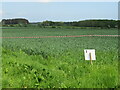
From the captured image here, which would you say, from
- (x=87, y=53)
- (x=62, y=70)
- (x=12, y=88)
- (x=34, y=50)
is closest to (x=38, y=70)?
(x=62, y=70)

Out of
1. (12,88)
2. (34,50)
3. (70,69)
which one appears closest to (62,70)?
(70,69)

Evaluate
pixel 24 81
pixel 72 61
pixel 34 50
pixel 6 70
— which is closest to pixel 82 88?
pixel 24 81

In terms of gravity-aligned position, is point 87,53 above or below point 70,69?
above

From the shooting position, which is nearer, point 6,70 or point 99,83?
point 99,83

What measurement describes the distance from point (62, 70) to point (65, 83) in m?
1.35

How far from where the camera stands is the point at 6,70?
8.19 m

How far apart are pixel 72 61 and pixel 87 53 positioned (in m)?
1.63

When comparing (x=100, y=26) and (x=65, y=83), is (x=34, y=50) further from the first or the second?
(x=100, y=26)

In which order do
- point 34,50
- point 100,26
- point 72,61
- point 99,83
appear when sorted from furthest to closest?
point 100,26 < point 34,50 < point 72,61 < point 99,83

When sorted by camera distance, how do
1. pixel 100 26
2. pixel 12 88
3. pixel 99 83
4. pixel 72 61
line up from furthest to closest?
pixel 100 26, pixel 72 61, pixel 99 83, pixel 12 88

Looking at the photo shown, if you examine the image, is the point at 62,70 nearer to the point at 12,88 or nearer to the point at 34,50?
the point at 12,88

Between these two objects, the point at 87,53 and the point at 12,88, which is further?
the point at 87,53

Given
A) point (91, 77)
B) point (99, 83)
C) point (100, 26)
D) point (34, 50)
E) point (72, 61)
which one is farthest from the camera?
point (100, 26)

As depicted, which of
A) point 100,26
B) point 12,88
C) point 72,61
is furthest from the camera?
point 100,26
